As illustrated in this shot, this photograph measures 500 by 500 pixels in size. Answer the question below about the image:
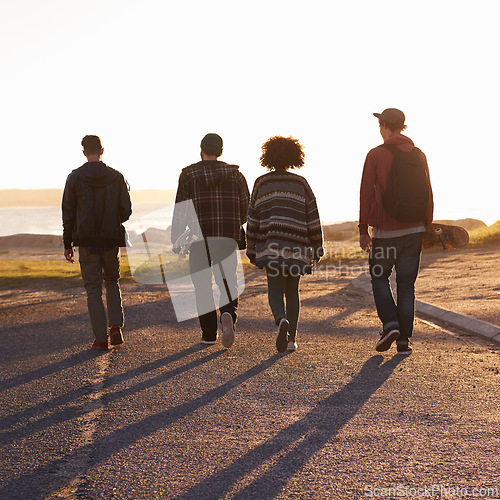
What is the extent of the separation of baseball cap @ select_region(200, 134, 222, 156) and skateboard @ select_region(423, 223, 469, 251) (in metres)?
2.44

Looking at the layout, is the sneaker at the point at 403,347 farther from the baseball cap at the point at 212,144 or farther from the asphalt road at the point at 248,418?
the baseball cap at the point at 212,144

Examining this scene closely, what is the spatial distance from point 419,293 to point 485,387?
4.78 metres

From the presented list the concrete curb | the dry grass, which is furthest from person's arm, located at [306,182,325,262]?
the dry grass

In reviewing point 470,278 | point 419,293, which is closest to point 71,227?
point 419,293

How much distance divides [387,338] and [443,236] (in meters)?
2.80

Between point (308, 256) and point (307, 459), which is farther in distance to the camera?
point (308, 256)

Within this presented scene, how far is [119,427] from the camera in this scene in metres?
3.35

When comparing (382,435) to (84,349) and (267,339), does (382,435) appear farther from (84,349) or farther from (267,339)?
(84,349)

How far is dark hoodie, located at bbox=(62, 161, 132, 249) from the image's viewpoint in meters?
5.36

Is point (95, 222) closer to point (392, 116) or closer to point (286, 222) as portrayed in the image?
point (286, 222)

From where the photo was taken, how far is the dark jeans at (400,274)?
16.5ft

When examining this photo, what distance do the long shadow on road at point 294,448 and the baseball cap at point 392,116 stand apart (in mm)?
2158

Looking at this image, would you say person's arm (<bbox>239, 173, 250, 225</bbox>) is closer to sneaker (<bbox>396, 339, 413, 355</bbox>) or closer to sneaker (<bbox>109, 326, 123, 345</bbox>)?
sneaker (<bbox>109, 326, 123, 345</bbox>)

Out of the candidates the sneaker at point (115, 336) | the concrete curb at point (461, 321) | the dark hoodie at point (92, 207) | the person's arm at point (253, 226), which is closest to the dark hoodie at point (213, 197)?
the person's arm at point (253, 226)
